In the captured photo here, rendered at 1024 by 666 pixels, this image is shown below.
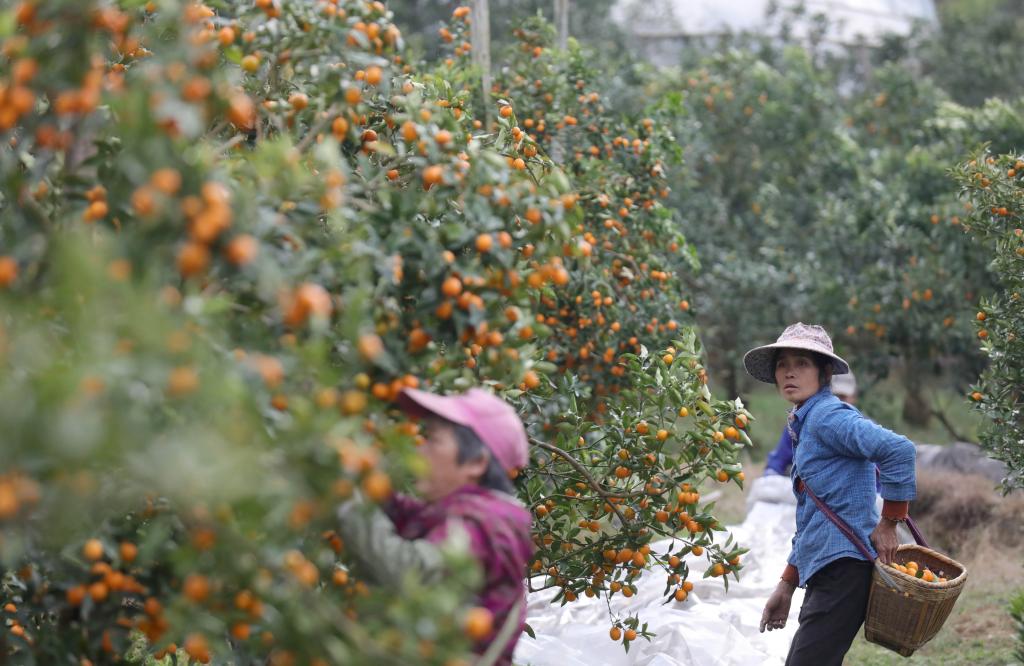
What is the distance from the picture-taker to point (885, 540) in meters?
3.29

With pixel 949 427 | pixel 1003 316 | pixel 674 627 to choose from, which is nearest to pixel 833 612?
pixel 674 627

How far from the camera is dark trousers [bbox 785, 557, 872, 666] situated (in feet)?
10.9

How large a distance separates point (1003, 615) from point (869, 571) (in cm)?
259

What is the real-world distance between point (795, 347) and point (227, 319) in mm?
2169

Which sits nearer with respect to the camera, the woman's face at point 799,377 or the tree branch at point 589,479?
the tree branch at point 589,479

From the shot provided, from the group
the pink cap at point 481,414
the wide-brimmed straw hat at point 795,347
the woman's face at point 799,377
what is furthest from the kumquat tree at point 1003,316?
the pink cap at point 481,414

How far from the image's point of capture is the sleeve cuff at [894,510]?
10.6 ft

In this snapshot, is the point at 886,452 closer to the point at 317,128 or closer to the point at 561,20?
the point at 317,128

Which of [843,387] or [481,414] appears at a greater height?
[481,414]

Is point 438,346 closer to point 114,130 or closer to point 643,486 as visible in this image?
point 643,486

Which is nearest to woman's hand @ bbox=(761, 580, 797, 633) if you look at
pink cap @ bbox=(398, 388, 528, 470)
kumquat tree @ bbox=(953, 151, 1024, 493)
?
kumquat tree @ bbox=(953, 151, 1024, 493)

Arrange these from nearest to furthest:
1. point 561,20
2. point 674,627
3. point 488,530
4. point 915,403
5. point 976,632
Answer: point 488,530, point 674,627, point 976,632, point 561,20, point 915,403

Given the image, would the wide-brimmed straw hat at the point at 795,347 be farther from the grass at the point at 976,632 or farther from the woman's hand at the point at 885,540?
the grass at the point at 976,632

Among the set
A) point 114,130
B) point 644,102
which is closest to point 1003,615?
point 114,130
